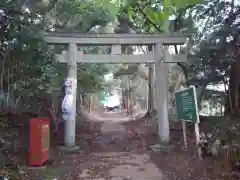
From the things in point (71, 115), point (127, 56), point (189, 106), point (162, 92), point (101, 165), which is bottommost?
point (101, 165)

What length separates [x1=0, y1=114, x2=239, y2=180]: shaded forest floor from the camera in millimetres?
6848

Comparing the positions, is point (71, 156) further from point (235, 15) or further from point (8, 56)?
point (235, 15)

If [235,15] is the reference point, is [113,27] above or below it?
above

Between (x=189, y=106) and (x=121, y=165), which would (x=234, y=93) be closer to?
(x=189, y=106)

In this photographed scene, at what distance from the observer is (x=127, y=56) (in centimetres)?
1063

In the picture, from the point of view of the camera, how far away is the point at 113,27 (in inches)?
607

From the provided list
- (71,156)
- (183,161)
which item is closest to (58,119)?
(71,156)

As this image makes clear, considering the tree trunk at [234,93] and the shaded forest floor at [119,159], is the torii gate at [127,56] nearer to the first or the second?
the shaded forest floor at [119,159]

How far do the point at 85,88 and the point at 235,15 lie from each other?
8.54m

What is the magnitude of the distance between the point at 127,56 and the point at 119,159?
3.48 meters

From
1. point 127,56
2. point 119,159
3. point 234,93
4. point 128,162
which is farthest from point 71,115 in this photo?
point 234,93

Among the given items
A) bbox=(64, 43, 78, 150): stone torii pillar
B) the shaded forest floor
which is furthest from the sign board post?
bbox=(64, 43, 78, 150): stone torii pillar

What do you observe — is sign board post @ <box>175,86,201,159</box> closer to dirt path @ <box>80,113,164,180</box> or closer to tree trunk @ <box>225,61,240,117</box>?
tree trunk @ <box>225,61,240,117</box>

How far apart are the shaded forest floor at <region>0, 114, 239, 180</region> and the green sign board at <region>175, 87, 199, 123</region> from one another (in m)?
0.60
